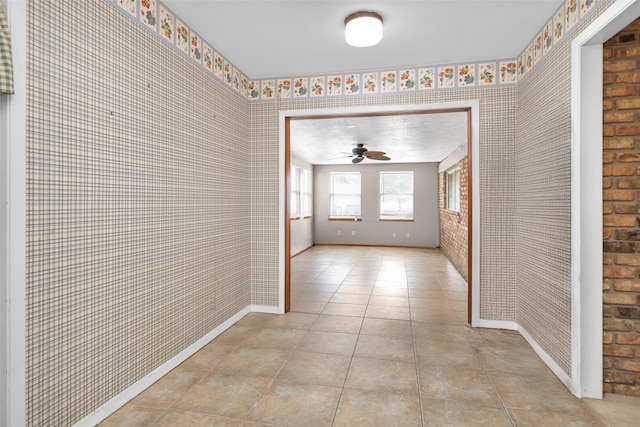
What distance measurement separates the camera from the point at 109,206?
172cm

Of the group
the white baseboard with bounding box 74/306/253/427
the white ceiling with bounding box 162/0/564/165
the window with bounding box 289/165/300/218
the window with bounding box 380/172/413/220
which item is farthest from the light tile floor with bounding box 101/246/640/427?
the window with bounding box 380/172/413/220

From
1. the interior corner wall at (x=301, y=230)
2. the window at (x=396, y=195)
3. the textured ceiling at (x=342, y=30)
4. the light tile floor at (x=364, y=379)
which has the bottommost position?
the light tile floor at (x=364, y=379)

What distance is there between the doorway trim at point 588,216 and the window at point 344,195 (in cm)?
741

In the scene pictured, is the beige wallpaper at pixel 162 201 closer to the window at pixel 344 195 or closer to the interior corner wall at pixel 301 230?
the interior corner wall at pixel 301 230

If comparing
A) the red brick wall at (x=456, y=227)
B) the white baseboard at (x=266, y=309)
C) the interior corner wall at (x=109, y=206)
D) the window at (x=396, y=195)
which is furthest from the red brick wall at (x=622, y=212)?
the window at (x=396, y=195)

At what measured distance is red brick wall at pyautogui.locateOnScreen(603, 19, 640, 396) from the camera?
1.85m

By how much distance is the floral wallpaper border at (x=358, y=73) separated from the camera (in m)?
2.03

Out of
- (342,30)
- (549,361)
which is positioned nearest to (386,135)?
(342,30)

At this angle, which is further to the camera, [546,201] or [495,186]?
[495,186]

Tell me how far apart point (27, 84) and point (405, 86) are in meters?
2.73

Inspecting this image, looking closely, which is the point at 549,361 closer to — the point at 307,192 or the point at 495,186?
the point at 495,186

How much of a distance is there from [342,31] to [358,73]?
2.52ft

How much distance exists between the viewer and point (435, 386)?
1.99 metres

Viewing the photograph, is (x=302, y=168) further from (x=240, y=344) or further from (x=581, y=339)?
(x=581, y=339)
